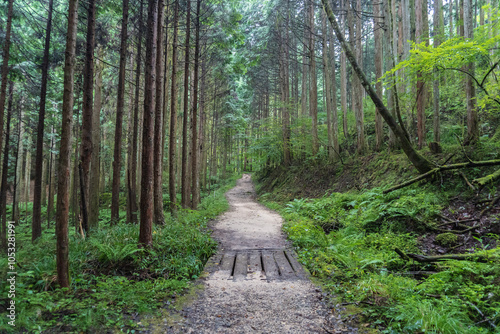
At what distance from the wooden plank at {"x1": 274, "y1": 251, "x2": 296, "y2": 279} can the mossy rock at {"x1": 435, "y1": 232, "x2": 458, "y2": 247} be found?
3.18m

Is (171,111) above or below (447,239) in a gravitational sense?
above

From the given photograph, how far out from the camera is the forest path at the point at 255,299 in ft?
10.5

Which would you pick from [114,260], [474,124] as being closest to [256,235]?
[114,260]

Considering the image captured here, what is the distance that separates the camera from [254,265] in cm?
541

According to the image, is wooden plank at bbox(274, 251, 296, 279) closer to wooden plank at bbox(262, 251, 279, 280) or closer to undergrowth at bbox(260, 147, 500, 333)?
wooden plank at bbox(262, 251, 279, 280)

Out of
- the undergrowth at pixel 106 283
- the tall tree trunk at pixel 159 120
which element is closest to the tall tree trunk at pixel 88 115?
the tall tree trunk at pixel 159 120

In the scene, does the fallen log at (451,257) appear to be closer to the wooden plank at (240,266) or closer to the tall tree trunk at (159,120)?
the wooden plank at (240,266)

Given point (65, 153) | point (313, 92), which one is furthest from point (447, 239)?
point (313, 92)

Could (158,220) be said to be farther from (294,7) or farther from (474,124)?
(294,7)

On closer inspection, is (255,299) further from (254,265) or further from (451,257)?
(451,257)

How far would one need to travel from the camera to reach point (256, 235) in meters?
7.94

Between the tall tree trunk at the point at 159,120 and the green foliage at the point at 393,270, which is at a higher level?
the tall tree trunk at the point at 159,120

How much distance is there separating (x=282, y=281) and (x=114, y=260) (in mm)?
3280

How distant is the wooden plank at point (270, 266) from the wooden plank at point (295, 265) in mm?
369
